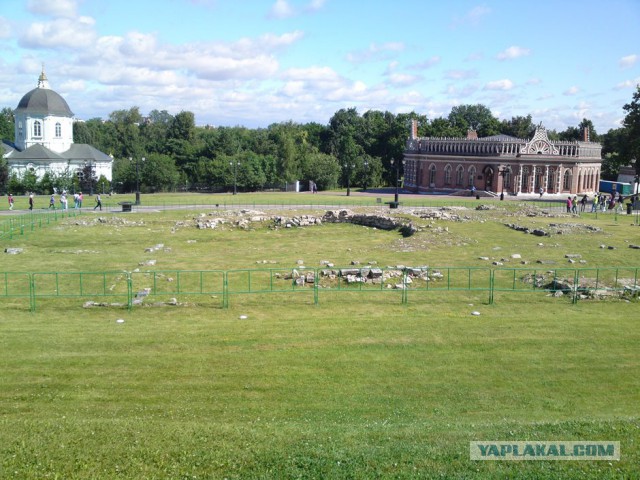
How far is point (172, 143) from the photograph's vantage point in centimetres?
9931

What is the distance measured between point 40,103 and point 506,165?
6790cm

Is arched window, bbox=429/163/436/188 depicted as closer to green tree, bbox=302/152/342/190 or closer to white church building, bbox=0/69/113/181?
green tree, bbox=302/152/342/190

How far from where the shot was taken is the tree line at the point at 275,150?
8012cm

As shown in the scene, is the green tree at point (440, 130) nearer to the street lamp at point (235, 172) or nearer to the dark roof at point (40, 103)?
the street lamp at point (235, 172)

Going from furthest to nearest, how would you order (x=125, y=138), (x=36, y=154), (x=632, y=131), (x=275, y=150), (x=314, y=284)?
1. (x=125, y=138)
2. (x=275, y=150)
3. (x=36, y=154)
4. (x=632, y=131)
5. (x=314, y=284)

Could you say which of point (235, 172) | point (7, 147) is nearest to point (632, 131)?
point (235, 172)

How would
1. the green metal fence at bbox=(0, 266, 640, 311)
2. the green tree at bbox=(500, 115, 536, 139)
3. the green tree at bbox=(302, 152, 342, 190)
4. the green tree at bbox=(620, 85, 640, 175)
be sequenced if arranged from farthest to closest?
the green tree at bbox=(500, 115, 536, 139), the green tree at bbox=(302, 152, 342, 190), the green tree at bbox=(620, 85, 640, 175), the green metal fence at bbox=(0, 266, 640, 311)

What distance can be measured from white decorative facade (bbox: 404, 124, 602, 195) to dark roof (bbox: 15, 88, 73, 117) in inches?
2149

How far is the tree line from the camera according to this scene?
263 ft

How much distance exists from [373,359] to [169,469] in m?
8.80

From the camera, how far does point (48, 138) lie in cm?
8844

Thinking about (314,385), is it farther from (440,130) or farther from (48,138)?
(440,130)

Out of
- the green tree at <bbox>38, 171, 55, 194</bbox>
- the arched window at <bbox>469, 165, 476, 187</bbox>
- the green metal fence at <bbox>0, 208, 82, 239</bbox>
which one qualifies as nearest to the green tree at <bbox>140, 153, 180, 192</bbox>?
the green tree at <bbox>38, 171, 55, 194</bbox>

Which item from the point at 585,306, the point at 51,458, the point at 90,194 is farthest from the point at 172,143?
the point at 51,458
